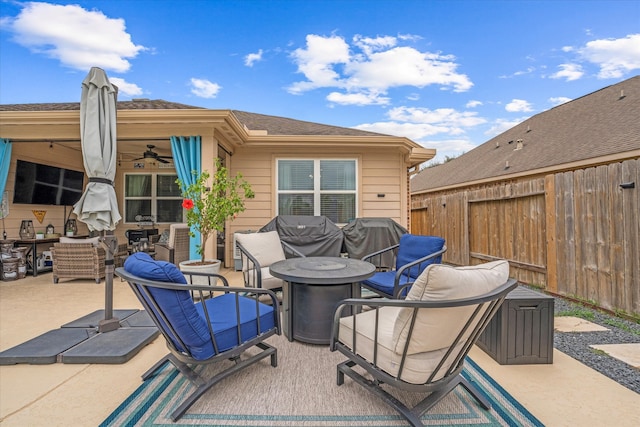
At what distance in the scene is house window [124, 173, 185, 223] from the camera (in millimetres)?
7445

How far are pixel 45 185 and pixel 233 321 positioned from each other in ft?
22.2

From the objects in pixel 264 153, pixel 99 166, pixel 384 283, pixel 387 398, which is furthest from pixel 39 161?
pixel 387 398

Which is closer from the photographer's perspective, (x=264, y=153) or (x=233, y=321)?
(x=233, y=321)

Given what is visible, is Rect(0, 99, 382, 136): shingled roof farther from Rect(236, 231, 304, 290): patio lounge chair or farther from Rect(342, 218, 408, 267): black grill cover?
Rect(236, 231, 304, 290): patio lounge chair

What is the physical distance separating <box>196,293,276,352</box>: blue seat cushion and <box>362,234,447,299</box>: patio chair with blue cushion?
4.34 ft

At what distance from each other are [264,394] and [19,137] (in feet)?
21.3

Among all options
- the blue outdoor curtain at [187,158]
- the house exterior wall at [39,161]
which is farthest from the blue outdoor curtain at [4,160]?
the blue outdoor curtain at [187,158]

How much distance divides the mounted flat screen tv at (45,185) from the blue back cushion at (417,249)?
7.28 m

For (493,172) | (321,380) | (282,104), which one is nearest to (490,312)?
(321,380)

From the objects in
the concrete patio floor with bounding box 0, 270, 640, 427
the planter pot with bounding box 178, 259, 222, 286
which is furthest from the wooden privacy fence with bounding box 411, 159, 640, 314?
the planter pot with bounding box 178, 259, 222, 286

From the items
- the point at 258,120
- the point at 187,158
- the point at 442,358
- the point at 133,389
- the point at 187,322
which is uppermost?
the point at 258,120

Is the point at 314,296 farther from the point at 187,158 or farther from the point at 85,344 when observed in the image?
the point at 187,158

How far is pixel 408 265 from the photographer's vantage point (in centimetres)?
296

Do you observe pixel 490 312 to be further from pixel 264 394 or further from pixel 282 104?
pixel 282 104
